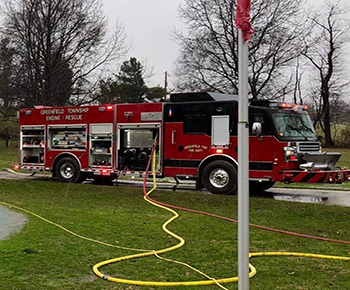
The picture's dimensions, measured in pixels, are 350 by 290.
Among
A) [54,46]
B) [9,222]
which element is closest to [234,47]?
[54,46]

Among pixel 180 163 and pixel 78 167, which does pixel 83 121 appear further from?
pixel 180 163

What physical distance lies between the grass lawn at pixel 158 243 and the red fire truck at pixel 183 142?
64.4 inches

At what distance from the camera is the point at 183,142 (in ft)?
43.6

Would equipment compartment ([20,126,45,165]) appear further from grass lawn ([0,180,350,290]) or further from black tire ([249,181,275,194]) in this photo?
black tire ([249,181,275,194])

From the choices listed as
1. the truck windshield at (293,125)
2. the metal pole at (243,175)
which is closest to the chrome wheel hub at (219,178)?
the truck windshield at (293,125)

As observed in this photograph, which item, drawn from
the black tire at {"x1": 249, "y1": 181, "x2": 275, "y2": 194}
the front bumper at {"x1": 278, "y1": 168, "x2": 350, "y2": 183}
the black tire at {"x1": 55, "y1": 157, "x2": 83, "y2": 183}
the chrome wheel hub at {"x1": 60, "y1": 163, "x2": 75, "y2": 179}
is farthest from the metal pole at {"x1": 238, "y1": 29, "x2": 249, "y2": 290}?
the chrome wheel hub at {"x1": 60, "y1": 163, "x2": 75, "y2": 179}

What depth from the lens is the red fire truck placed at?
1207 cm

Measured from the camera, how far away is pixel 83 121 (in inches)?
602

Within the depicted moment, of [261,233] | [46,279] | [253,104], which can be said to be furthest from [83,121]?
[46,279]

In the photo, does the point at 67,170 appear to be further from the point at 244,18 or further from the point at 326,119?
the point at 326,119

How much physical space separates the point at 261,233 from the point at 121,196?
540cm

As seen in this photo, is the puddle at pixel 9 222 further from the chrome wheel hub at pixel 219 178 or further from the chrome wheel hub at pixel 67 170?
the chrome wheel hub at pixel 67 170

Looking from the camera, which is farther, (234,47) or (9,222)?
(234,47)

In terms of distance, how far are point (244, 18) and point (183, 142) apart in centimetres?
1012
